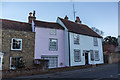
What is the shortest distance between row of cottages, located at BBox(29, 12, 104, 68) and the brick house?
3.57 feet

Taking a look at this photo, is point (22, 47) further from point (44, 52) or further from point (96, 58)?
point (96, 58)

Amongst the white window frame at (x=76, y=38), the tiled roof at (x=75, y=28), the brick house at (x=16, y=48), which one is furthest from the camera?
the tiled roof at (x=75, y=28)

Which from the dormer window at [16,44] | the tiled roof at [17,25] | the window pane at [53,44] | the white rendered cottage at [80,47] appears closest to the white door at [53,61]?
the window pane at [53,44]

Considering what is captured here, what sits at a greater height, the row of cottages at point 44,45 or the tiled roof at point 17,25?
the tiled roof at point 17,25

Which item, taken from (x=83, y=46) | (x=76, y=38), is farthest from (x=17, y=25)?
(x=83, y=46)

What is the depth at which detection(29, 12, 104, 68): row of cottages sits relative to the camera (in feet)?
63.2

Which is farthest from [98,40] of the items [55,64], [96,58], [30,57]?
[30,57]

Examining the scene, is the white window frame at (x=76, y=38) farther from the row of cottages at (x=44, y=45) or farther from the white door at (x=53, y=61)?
the white door at (x=53, y=61)

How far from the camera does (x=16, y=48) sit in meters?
17.5

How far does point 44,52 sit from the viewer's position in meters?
19.1

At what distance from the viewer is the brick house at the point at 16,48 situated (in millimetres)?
16406

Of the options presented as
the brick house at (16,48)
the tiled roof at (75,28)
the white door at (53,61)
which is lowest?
the white door at (53,61)

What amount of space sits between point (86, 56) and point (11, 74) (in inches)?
574

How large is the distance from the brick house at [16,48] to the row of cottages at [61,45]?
1.09 meters
